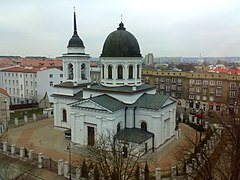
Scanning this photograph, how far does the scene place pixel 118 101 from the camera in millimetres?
27328

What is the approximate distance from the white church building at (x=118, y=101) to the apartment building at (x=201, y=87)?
27.0 metres

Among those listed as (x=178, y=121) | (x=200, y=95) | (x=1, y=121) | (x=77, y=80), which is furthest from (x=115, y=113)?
(x=200, y=95)

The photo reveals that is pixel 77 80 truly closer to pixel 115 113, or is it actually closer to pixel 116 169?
pixel 115 113

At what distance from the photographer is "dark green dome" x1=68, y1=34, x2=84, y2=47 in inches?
1259

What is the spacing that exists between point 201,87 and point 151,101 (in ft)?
104

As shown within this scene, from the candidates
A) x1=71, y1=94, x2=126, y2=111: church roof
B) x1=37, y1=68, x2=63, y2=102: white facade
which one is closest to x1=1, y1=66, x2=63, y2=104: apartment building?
x1=37, y1=68, x2=63, y2=102: white facade

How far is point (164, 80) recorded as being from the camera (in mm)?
60031

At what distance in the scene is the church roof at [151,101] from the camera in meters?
26.1

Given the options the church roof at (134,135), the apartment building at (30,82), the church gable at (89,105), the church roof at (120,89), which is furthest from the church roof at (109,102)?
the apartment building at (30,82)

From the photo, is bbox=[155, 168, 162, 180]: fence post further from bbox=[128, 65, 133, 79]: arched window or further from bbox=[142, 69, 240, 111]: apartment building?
bbox=[142, 69, 240, 111]: apartment building

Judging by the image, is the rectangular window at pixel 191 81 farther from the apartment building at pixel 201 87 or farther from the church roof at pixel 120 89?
the church roof at pixel 120 89

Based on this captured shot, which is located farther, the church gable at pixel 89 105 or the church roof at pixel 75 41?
the church roof at pixel 75 41

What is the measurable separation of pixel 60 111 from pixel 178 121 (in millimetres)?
15683

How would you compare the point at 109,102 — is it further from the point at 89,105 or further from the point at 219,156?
the point at 219,156
